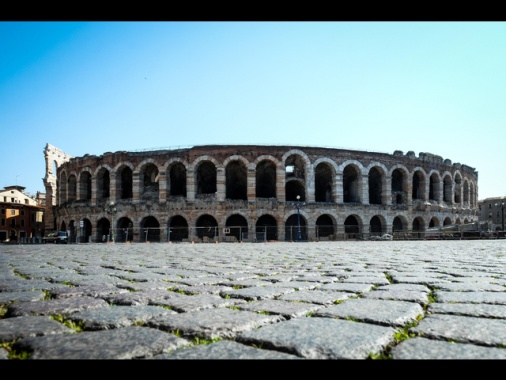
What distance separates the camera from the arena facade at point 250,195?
90.0ft

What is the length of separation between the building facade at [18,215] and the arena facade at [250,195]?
2261 centimetres

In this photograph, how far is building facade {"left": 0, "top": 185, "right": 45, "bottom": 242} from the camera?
5138 cm

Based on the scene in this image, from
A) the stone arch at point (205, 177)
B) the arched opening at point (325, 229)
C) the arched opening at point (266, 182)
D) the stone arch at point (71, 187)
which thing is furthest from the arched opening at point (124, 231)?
the arched opening at point (325, 229)

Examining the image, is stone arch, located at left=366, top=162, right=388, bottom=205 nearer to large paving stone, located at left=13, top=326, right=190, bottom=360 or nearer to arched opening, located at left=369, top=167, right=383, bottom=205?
arched opening, located at left=369, top=167, right=383, bottom=205

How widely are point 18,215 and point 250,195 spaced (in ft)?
144

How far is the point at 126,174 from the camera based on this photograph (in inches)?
1273

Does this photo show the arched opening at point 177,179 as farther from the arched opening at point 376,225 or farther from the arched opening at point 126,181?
the arched opening at point 376,225

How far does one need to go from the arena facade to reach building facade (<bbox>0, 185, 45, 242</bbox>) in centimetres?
2261

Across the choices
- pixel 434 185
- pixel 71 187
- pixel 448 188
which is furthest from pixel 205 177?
pixel 448 188

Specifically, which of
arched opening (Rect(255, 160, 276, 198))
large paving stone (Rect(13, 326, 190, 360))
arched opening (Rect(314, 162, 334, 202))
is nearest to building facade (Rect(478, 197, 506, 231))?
arched opening (Rect(314, 162, 334, 202))

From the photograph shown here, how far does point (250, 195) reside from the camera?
2722 centimetres

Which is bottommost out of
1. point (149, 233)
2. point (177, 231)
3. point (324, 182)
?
point (149, 233)

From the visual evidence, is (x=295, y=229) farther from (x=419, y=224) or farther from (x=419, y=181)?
(x=419, y=181)
